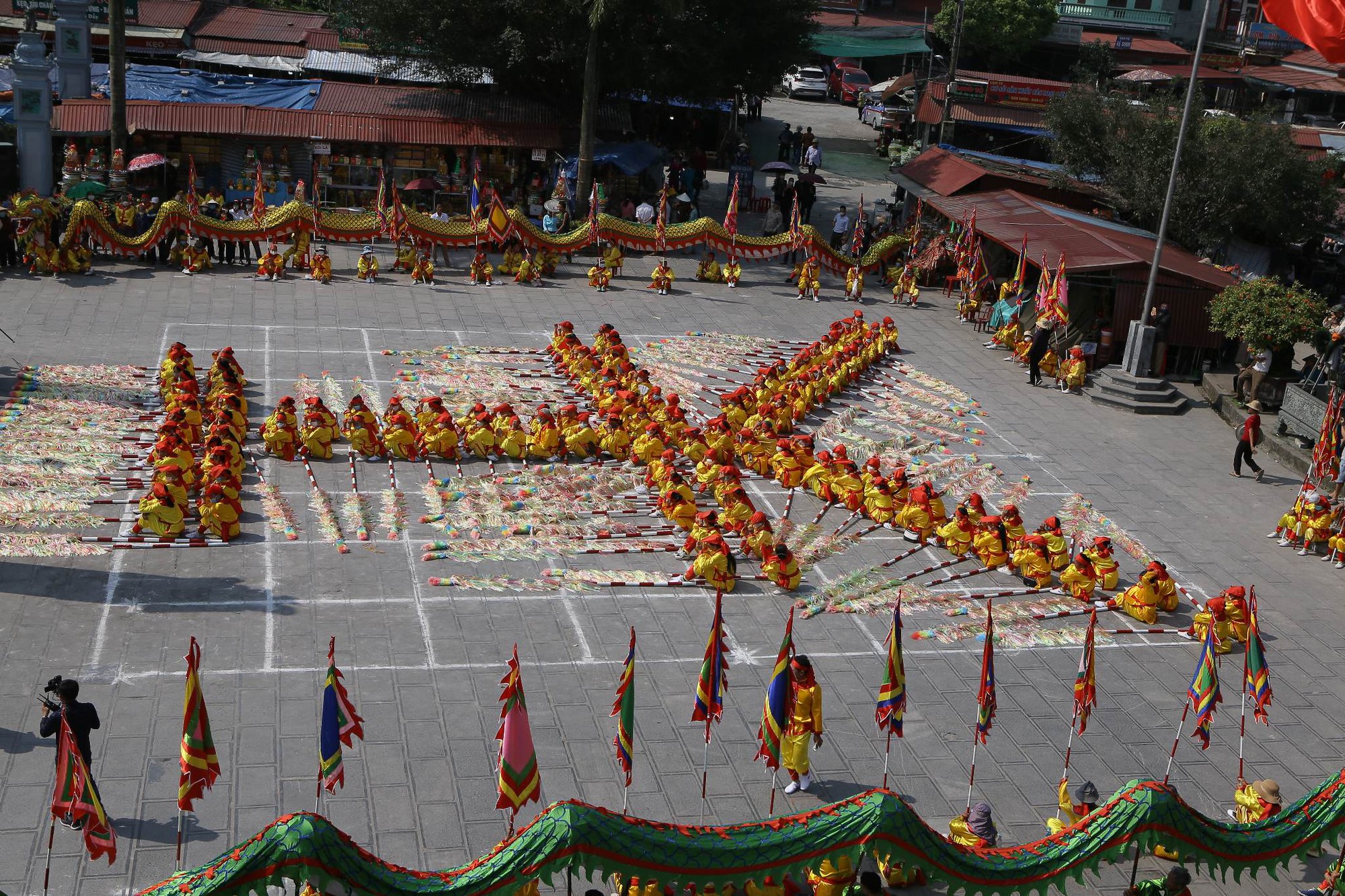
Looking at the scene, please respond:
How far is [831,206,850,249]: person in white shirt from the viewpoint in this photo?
33.6m

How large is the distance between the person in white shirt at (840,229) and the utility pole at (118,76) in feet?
55.2

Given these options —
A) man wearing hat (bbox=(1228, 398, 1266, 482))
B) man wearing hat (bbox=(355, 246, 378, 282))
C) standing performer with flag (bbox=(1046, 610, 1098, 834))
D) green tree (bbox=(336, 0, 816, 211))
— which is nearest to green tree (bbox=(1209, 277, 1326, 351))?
man wearing hat (bbox=(1228, 398, 1266, 482))

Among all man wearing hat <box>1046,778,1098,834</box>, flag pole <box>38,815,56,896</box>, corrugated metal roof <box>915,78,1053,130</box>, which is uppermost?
corrugated metal roof <box>915,78,1053,130</box>

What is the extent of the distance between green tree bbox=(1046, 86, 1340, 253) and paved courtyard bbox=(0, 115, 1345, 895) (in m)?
12.0

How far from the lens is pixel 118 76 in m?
30.1

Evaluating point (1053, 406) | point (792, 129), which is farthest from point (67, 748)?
point (792, 129)

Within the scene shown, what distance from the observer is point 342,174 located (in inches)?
1325

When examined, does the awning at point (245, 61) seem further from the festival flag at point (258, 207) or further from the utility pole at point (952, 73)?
the utility pole at point (952, 73)

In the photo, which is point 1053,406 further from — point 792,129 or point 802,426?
point 792,129

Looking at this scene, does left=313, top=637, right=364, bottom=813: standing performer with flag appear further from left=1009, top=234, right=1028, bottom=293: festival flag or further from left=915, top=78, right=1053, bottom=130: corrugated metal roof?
left=915, top=78, right=1053, bottom=130: corrugated metal roof

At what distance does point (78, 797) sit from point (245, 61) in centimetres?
3580

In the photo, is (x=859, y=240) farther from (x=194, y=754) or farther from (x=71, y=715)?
(x=194, y=754)

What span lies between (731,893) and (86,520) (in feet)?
32.2

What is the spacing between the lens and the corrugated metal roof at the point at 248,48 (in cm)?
4206
